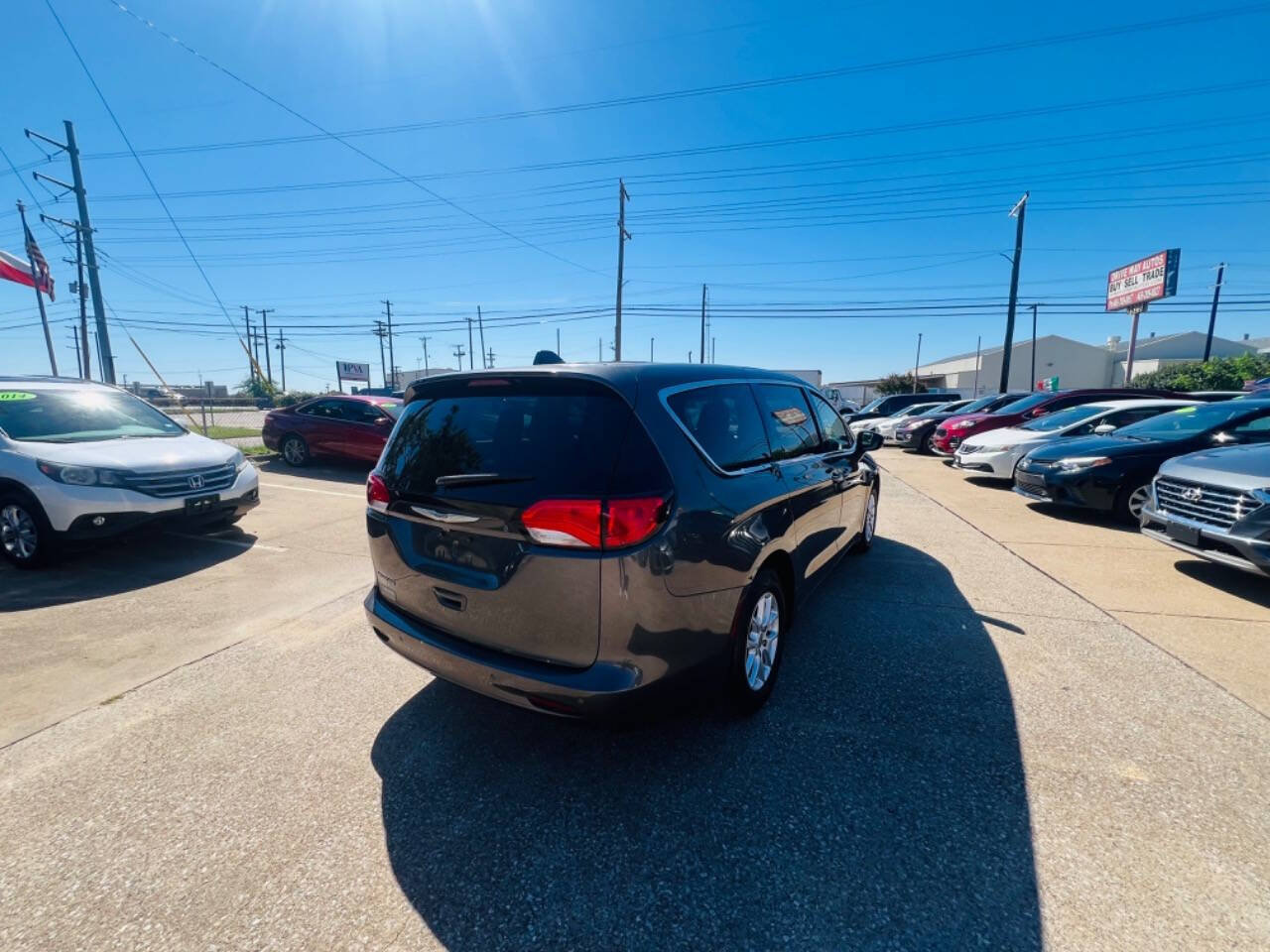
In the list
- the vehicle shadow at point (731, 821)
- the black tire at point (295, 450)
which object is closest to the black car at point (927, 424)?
the vehicle shadow at point (731, 821)

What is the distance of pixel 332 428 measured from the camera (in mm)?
10594

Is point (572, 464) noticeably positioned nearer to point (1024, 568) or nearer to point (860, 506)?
point (860, 506)

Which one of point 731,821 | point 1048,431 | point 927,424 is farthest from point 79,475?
point 927,424

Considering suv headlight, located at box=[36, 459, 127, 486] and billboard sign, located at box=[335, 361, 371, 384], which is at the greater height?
billboard sign, located at box=[335, 361, 371, 384]

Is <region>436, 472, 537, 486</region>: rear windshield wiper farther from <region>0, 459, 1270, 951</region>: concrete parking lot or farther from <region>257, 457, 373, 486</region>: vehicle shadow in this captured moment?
<region>257, 457, 373, 486</region>: vehicle shadow

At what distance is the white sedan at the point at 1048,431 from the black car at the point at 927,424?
4.62 meters

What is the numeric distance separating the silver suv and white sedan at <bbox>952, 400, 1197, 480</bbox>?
12.9ft

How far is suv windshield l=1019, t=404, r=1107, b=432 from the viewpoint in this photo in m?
9.32

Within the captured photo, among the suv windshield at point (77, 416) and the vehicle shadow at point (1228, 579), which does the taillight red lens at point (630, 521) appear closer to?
the vehicle shadow at point (1228, 579)

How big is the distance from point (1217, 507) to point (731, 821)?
16.3 feet

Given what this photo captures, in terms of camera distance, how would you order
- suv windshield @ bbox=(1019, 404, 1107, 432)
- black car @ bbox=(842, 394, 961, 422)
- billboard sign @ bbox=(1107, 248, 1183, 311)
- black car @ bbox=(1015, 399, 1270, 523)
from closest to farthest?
1. black car @ bbox=(1015, 399, 1270, 523)
2. suv windshield @ bbox=(1019, 404, 1107, 432)
3. black car @ bbox=(842, 394, 961, 422)
4. billboard sign @ bbox=(1107, 248, 1183, 311)

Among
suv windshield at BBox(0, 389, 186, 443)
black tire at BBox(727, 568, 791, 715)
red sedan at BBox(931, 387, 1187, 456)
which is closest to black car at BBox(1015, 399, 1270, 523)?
red sedan at BBox(931, 387, 1187, 456)

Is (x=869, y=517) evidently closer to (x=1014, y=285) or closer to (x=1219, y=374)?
(x=1014, y=285)

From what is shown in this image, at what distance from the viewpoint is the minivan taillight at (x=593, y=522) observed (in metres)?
2.05
